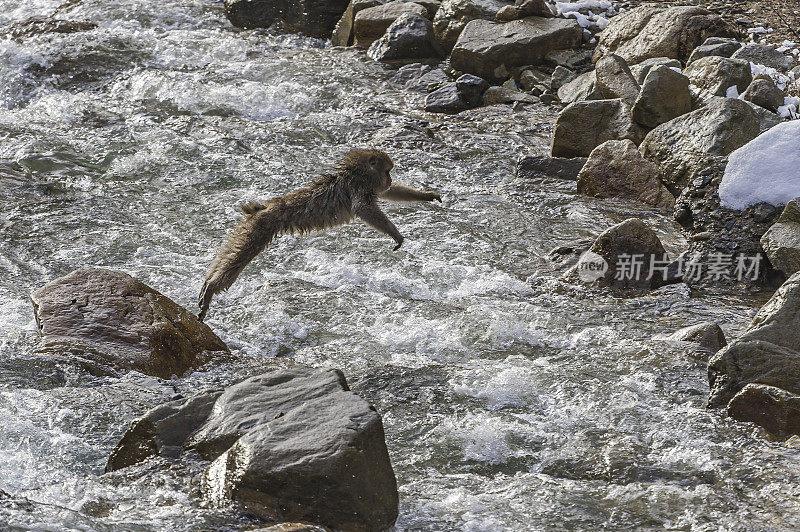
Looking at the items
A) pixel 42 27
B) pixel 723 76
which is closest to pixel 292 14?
pixel 42 27

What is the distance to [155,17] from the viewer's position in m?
16.1

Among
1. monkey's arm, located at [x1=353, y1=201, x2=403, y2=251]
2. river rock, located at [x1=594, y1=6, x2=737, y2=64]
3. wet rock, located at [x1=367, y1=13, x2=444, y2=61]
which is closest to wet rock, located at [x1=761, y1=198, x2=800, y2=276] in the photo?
monkey's arm, located at [x1=353, y1=201, x2=403, y2=251]

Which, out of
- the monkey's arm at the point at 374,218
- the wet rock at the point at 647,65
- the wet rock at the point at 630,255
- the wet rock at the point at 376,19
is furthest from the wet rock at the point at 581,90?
the monkey's arm at the point at 374,218

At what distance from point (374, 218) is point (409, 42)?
6.71 meters

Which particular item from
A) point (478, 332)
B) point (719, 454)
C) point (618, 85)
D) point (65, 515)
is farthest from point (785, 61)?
point (65, 515)

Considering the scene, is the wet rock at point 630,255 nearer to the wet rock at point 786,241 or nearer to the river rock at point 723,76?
the wet rock at point 786,241

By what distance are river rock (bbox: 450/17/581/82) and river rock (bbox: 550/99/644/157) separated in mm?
2712

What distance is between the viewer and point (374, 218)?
8156 mm

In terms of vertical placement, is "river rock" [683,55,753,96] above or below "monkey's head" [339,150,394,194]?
above

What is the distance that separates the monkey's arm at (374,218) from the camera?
319 inches

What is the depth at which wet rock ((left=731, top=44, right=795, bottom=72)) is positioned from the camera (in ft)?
37.1

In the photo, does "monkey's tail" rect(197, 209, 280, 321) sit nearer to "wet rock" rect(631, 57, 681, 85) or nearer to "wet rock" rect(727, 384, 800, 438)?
"wet rock" rect(727, 384, 800, 438)

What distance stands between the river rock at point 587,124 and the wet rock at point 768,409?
5.36 m

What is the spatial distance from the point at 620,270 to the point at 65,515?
17.3 ft
